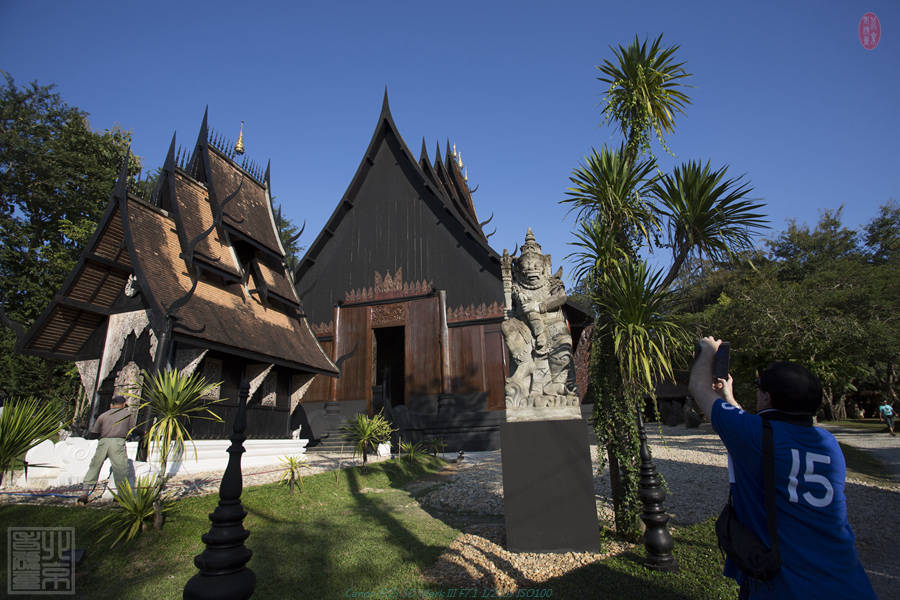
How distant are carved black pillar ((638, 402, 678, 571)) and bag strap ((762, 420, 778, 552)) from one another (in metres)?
2.85

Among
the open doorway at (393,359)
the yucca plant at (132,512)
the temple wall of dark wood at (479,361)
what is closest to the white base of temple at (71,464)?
the yucca plant at (132,512)

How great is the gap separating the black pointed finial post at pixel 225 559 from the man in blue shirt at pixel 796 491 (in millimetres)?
2253

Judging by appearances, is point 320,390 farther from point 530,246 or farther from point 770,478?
point 770,478

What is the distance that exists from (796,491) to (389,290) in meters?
14.5

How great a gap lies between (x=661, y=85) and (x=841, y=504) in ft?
21.7

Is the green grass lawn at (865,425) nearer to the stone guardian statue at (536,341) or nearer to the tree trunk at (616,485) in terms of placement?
the tree trunk at (616,485)

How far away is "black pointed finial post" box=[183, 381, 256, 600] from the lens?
2.04 metres

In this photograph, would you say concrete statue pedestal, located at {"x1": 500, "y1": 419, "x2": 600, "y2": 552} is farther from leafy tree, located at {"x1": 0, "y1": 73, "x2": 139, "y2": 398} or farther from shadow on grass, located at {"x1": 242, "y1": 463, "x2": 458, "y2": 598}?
leafy tree, located at {"x1": 0, "y1": 73, "x2": 139, "y2": 398}

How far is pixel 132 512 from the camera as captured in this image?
468cm

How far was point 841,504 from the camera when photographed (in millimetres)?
1632

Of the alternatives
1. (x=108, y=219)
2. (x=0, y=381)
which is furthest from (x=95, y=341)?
(x=0, y=381)

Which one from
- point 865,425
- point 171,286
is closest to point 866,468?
point 171,286

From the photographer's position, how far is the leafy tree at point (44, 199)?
1753 cm

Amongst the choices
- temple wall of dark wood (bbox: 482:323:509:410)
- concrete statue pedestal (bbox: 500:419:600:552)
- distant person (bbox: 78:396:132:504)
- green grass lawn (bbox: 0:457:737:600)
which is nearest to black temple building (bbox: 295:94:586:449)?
temple wall of dark wood (bbox: 482:323:509:410)
